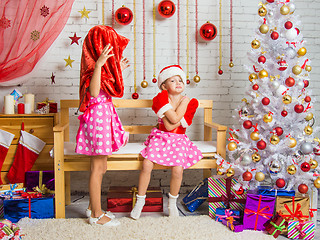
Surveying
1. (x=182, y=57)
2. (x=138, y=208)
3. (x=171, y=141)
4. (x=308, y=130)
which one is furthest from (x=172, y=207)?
(x=182, y=57)

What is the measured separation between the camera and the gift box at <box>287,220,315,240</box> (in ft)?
8.10

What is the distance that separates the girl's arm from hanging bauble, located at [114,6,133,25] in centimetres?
95

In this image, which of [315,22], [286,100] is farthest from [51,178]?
[315,22]

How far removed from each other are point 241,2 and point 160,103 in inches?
65.9

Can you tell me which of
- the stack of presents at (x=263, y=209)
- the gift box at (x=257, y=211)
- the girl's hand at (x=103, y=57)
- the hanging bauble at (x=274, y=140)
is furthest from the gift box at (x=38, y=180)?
the hanging bauble at (x=274, y=140)

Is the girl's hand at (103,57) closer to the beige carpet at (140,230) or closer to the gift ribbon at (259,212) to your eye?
the beige carpet at (140,230)

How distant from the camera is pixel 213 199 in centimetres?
276

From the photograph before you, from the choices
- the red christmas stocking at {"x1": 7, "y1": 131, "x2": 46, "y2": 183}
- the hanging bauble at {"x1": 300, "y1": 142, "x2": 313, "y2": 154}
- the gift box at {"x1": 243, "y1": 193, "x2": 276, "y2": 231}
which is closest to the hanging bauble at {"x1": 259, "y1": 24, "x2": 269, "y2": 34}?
the hanging bauble at {"x1": 300, "y1": 142, "x2": 313, "y2": 154}

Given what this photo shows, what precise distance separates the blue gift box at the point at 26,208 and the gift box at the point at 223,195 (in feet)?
4.30

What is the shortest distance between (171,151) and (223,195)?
0.56 metres

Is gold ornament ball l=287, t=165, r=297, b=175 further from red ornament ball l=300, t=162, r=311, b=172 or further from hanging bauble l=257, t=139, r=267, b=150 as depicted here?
hanging bauble l=257, t=139, r=267, b=150

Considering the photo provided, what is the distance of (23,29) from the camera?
3.17 meters

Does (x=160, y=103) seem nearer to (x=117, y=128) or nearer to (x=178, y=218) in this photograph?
(x=117, y=128)

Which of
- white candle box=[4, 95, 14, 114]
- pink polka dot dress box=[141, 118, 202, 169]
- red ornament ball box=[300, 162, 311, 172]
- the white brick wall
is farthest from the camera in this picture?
the white brick wall
